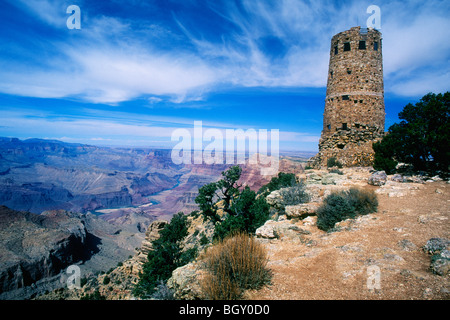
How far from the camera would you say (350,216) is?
305 inches

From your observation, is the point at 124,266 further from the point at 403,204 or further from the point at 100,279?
the point at 403,204

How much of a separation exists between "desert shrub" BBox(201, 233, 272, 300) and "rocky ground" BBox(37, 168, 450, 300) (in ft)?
0.90

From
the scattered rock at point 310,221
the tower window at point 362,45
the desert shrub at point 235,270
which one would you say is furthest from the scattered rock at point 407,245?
the tower window at point 362,45

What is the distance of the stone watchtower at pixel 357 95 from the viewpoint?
55.7ft

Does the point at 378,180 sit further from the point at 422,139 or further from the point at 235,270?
the point at 235,270

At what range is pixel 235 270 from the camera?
13.9ft

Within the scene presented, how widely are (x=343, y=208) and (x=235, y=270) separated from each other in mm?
5626

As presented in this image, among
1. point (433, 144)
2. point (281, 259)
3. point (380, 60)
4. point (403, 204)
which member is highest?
point (380, 60)

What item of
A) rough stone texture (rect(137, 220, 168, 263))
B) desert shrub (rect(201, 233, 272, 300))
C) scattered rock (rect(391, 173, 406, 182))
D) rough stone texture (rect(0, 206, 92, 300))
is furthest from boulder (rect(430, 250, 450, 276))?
rough stone texture (rect(0, 206, 92, 300))

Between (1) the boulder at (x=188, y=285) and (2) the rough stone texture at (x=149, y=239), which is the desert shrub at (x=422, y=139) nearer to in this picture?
(1) the boulder at (x=188, y=285)

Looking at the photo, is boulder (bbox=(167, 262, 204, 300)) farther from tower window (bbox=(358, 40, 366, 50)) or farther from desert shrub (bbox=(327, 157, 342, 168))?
tower window (bbox=(358, 40, 366, 50))

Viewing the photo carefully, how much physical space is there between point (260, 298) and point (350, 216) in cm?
564

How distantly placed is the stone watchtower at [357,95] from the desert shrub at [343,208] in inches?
415
